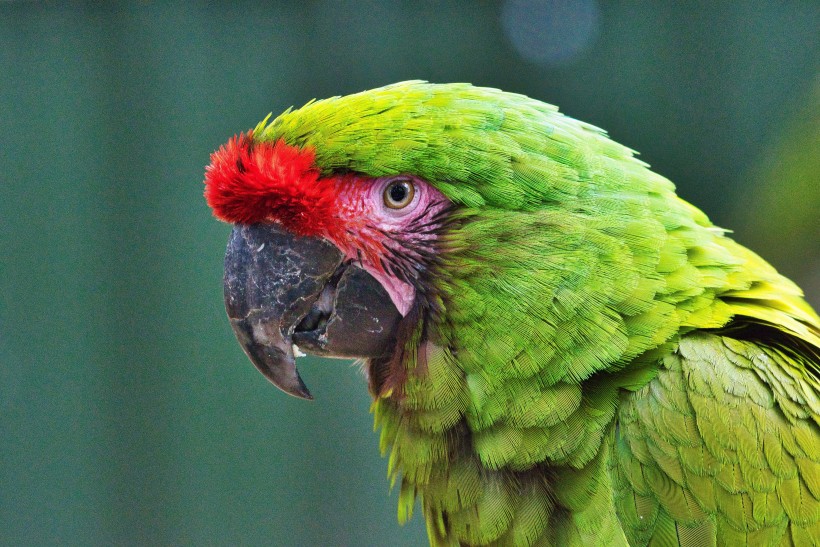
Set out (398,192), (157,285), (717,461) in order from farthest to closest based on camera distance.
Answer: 1. (157,285)
2. (398,192)
3. (717,461)

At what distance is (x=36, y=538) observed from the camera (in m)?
4.09

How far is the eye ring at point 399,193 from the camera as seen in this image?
1541 millimetres

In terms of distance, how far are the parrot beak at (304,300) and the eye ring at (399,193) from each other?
159 mm

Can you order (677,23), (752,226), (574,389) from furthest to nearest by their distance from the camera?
(677,23) < (752,226) < (574,389)

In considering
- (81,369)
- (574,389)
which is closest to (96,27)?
(81,369)

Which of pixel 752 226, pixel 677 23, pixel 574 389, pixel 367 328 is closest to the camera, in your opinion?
pixel 574 389

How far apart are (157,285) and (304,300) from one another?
2.77 metres

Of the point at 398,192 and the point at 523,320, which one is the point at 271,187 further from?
the point at 523,320

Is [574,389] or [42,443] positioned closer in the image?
[574,389]

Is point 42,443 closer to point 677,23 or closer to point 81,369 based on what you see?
point 81,369

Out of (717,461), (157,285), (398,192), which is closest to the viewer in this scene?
(717,461)

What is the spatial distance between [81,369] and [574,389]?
3.41 meters

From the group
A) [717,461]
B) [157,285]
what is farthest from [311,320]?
[157,285]

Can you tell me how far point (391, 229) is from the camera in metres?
1.58
